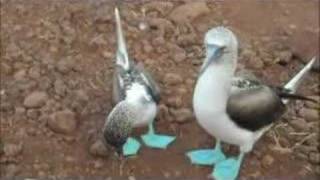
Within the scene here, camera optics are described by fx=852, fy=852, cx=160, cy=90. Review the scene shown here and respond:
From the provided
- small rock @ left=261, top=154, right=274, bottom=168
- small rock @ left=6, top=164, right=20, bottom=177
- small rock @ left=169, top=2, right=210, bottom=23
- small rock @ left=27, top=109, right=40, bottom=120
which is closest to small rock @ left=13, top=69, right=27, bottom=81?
small rock @ left=27, top=109, right=40, bottom=120

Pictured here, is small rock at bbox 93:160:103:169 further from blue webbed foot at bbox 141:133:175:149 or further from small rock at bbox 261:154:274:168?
small rock at bbox 261:154:274:168

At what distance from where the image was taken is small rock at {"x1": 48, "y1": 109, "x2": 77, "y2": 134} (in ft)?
14.3

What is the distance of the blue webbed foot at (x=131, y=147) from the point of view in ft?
13.8

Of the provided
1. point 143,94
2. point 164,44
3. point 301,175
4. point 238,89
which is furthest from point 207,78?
point 164,44

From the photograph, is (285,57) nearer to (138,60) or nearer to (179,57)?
(179,57)

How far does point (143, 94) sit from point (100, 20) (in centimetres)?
101

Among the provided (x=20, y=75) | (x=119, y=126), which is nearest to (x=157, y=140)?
(x=119, y=126)

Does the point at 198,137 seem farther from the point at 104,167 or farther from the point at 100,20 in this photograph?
the point at 100,20

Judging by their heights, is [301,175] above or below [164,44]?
below

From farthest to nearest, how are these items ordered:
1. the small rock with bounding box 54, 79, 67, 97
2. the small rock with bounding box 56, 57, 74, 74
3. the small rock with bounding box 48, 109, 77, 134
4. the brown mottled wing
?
the small rock with bounding box 56, 57, 74, 74
the small rock with bounding box 54, 79, 67, 97
the small rock with bounding box 48, 109, 77, 134
the brown mottled wing

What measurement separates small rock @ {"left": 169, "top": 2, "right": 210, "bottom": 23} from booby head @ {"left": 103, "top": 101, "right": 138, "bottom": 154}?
1.15 m

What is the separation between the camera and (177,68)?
4.79 m

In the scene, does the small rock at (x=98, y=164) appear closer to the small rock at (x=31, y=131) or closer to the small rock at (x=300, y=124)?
the small rock at (x=31, y=131)

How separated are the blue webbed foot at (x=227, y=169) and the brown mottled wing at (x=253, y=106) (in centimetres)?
24
